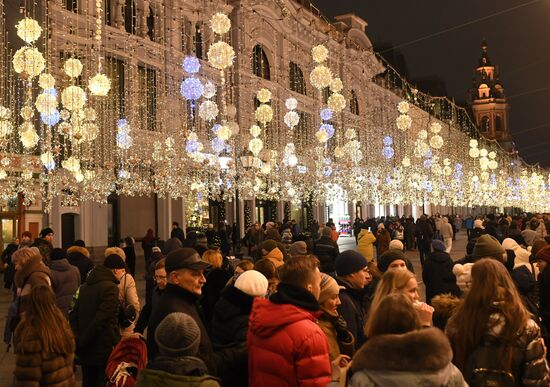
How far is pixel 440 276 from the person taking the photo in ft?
27.1

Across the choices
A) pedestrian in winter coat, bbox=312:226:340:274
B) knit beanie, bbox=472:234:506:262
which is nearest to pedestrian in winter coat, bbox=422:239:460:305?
knit beanie, bbox=472:234:506:262

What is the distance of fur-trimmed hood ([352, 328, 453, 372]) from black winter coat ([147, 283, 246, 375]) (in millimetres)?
1349

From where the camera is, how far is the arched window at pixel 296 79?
36.7m

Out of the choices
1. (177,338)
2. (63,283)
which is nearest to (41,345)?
(177,338)

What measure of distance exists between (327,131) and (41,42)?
10.5 meters

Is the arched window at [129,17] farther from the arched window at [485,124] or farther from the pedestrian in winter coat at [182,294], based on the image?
the arched window at [485,124]

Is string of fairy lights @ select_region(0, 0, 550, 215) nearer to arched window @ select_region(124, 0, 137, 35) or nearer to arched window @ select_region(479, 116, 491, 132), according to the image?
arched window @ select_region(124, 0, 137, 35)

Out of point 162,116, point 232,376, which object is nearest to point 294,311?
point 232,376

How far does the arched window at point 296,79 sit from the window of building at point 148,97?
12265 mm

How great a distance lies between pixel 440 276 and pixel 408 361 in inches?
229

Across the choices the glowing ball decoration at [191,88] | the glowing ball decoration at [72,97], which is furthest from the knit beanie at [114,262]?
the glowing ball decoration at [191,88]

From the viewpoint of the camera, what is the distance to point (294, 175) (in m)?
30.5

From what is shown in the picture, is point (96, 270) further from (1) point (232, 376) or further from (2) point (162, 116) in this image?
(2) point (162, 116)

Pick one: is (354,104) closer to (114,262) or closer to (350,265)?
(114,262)
